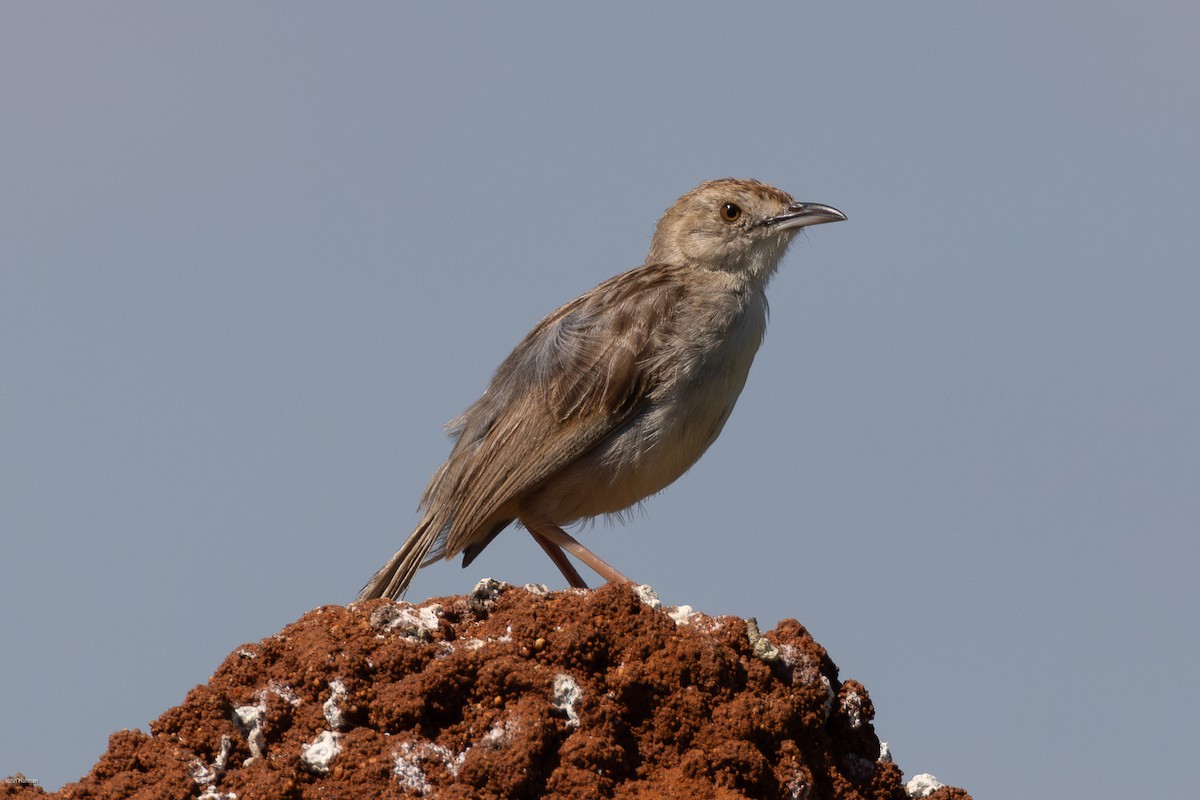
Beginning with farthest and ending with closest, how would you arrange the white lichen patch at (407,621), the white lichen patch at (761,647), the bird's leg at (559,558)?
the bird's leg at (559,558), the white lichen patch at (761,647), the white lichen patch at (407,621)

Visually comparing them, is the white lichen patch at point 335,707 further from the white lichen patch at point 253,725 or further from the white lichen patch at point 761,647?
the white lichen patch at point 761,647

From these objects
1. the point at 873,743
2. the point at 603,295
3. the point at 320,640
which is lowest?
the point at 873,743

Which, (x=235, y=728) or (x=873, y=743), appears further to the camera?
(x=873, y=743)

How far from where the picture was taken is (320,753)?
192 inches

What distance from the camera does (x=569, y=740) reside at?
4930 mm

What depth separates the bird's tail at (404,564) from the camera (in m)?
8.13

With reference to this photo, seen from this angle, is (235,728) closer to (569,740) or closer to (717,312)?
(569,740)

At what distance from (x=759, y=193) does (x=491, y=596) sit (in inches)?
177

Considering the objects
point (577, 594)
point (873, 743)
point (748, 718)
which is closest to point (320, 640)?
point (577, 594)

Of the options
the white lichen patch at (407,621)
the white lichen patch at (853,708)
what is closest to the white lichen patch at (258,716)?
the white lichen patch at (407,621)

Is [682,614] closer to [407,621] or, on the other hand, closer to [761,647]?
[761,647]

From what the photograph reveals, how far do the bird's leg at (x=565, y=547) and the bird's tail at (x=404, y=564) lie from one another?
0.54m

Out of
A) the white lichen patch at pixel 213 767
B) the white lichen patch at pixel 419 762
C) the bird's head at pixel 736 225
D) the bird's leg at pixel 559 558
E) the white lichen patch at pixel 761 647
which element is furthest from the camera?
the bird's head at pixel 736 225

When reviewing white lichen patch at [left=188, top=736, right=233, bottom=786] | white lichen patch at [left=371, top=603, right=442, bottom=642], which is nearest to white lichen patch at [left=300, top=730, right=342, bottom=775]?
white lichen patch at [left=188, top=736, right=233, bottom=786]
